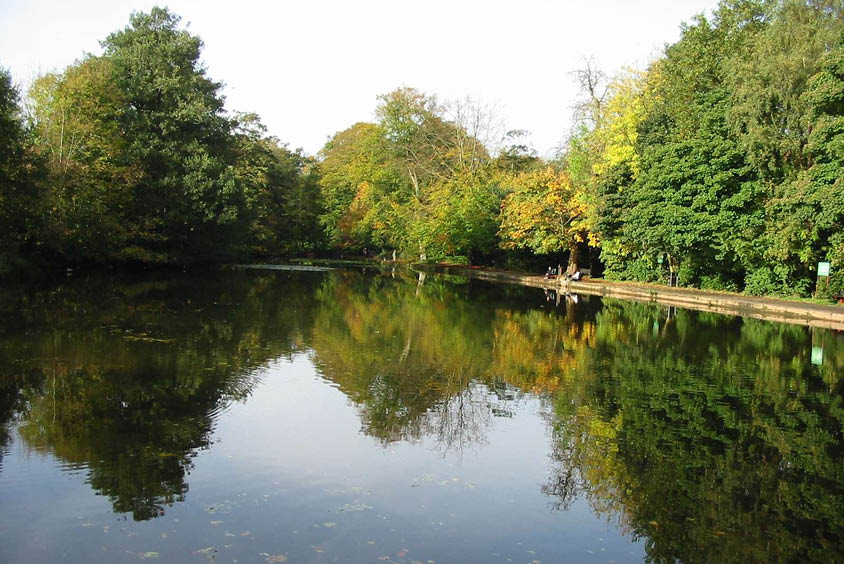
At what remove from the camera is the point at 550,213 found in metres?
43.0

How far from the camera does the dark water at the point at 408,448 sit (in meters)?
5.71

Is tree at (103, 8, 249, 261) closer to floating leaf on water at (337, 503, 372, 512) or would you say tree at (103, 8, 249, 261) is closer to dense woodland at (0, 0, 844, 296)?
dense woodland at (0, 0, 844, 296)

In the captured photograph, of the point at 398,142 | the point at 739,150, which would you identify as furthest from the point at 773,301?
the point at 398,142

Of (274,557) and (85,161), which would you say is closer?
(274,557)

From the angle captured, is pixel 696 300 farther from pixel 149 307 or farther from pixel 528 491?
pixel 528 491

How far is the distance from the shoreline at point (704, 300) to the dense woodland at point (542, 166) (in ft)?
5.93

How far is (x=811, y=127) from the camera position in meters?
27.0

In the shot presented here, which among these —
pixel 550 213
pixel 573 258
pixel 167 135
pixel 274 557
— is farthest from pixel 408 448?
pixel 167 135

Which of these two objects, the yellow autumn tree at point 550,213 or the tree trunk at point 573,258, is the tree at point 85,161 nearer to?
the yellow autumn tree at point 550,213

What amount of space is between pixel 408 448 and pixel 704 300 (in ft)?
78.4

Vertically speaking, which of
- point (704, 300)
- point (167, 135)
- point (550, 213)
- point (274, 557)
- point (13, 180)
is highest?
point (167, 135)

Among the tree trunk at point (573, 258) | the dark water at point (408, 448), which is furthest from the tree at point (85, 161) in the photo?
the tree trunk at point (573, 258)

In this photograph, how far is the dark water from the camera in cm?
571

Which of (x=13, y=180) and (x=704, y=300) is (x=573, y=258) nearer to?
(x=704, y=300)
